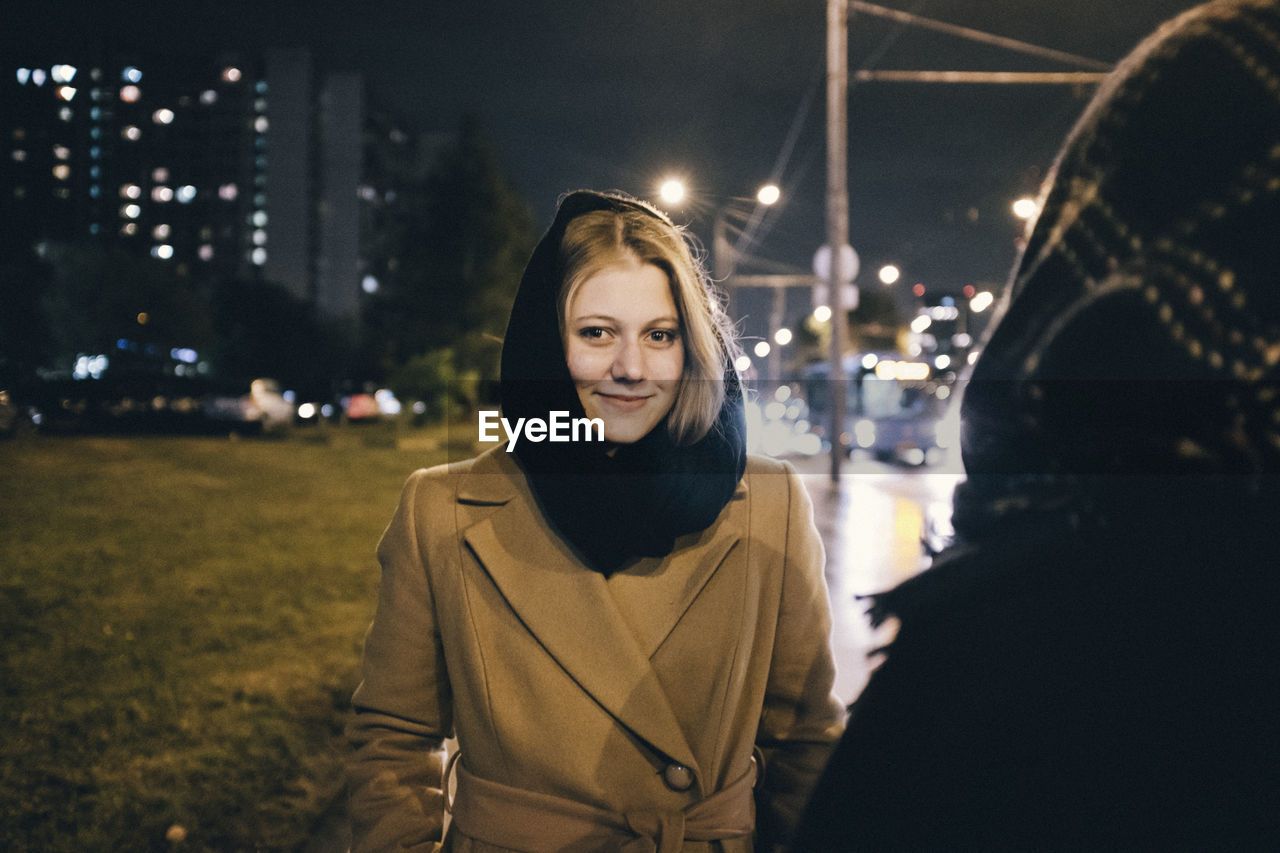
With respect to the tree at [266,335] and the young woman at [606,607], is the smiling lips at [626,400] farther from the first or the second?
the tree at [266,335]

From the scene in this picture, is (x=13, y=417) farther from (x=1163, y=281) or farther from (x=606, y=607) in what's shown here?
(x=1163, y=281)

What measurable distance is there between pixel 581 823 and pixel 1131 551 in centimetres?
118

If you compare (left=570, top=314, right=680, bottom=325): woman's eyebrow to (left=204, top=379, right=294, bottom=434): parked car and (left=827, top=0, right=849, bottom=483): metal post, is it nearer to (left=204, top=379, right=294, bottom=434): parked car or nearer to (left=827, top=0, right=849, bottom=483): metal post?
(left=827, top=0, right=849, bottom=483): metal post

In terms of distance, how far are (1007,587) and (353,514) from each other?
454 inches

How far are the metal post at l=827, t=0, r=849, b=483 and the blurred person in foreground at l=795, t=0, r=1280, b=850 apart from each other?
1604 cm

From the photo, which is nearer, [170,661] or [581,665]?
[581,665]

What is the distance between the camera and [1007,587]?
30.2 inches

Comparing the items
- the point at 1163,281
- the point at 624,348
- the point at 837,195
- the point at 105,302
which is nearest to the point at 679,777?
the point at 624,348

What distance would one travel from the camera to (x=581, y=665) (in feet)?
5.16

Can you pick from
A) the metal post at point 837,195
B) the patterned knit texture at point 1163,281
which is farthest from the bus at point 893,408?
the patterned knit texture at point 1163,281

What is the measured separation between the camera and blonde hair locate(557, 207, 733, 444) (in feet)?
5.71

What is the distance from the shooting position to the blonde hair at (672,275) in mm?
1740

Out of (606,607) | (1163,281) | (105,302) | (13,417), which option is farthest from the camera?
(105,302)

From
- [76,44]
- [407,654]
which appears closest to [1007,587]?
[407,654]
